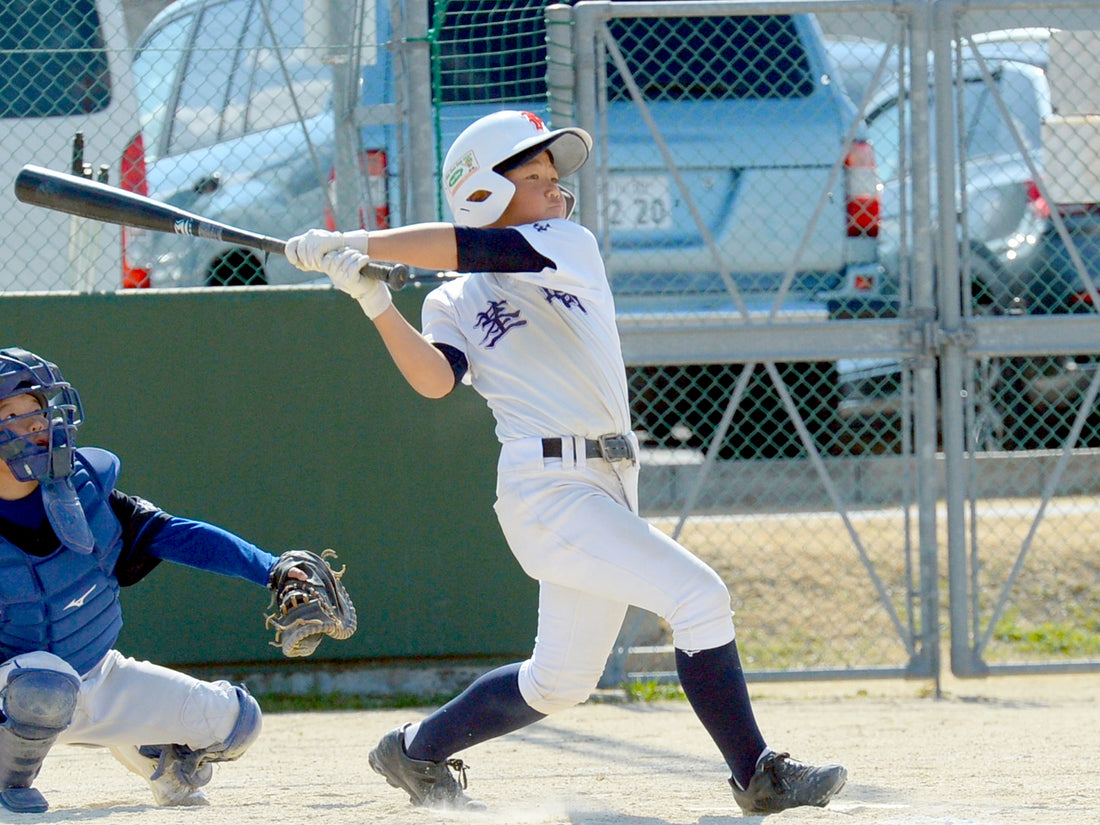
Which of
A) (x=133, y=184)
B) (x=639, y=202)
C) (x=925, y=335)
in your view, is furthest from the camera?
(x=639, y=202)

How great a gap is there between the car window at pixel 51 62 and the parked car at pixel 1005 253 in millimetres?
3418

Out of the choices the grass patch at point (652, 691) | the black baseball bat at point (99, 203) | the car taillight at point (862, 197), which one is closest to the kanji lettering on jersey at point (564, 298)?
the black baseball bat at point (99, 203)

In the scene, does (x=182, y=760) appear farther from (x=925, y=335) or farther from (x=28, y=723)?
(x=925, y=335)

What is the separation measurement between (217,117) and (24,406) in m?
2.89

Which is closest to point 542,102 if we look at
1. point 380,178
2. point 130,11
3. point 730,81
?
point 380,178

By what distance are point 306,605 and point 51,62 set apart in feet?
11.8

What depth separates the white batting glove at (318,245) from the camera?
3.22 m

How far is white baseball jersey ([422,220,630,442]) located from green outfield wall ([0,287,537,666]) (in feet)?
6.87

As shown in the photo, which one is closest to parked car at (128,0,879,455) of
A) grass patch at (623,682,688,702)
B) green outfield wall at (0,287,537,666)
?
green outfield wall at (0,287,537,666)

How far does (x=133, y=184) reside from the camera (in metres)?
6.02

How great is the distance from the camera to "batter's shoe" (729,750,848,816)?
10.6ft

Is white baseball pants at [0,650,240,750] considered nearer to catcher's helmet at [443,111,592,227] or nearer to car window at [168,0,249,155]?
catcher's helmet at [443,111,592,227]

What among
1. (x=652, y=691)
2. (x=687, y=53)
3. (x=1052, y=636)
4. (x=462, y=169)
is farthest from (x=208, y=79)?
(x=1052, y=636)

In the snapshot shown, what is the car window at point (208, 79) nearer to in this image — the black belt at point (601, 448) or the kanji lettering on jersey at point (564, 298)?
the kanji lettering on jersey at point (564, 298)
